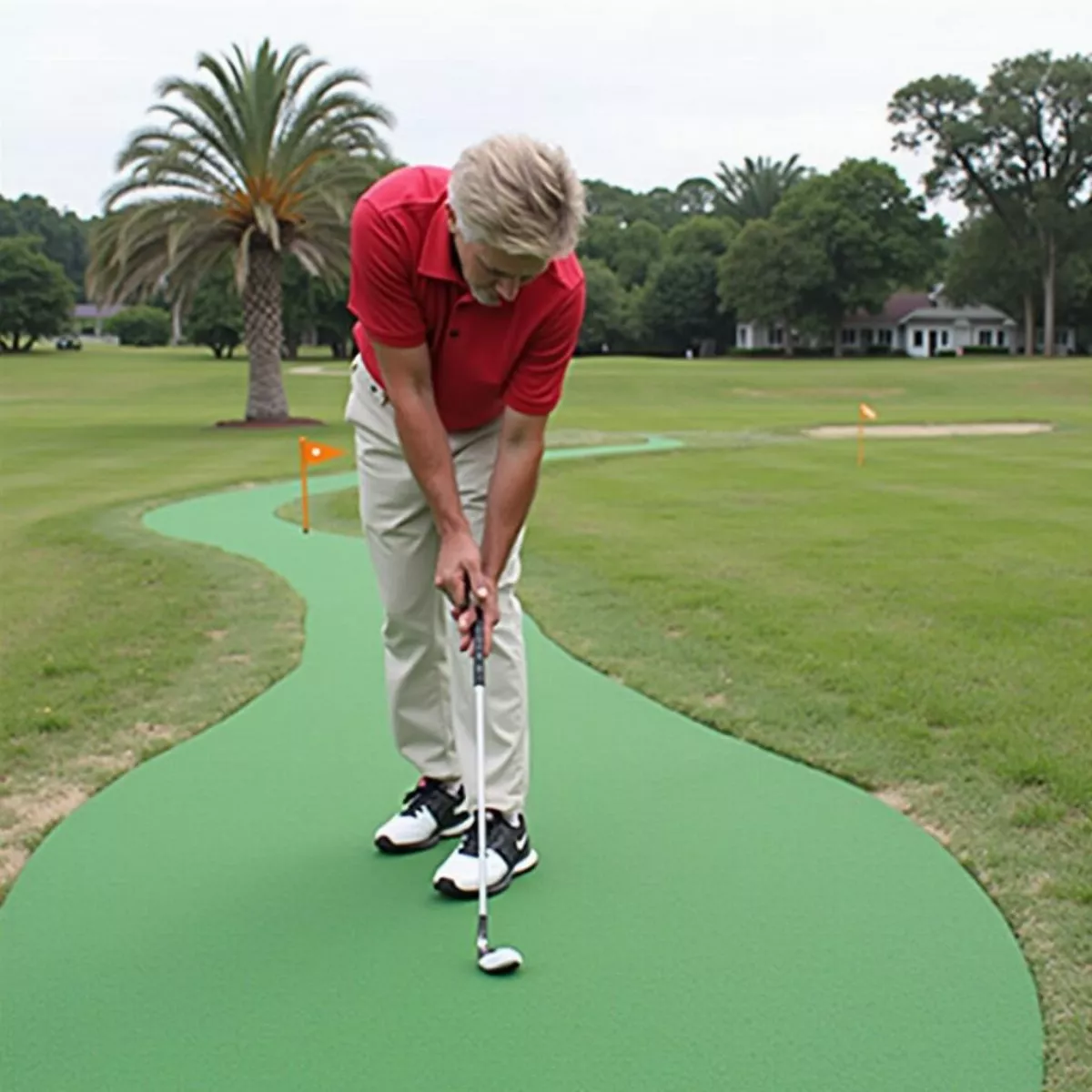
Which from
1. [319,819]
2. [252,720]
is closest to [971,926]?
[319,819]

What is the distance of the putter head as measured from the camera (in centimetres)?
286

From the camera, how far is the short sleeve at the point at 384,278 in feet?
9.86

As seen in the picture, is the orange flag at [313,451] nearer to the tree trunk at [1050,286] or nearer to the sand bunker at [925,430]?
the sand bunker at [925,430]

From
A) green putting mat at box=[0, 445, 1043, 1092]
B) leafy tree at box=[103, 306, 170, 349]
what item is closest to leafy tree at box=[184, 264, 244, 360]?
leafy tree at box=[103, 306, 170, 349]

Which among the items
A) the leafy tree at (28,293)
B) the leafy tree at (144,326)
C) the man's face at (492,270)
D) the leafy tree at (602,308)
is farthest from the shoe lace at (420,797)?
the leafy tree at (144,326)

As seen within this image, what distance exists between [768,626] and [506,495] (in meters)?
3.60

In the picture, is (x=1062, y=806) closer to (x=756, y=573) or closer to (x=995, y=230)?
(x=756, y=573)

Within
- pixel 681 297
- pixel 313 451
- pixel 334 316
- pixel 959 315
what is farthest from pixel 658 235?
pixel 313 451

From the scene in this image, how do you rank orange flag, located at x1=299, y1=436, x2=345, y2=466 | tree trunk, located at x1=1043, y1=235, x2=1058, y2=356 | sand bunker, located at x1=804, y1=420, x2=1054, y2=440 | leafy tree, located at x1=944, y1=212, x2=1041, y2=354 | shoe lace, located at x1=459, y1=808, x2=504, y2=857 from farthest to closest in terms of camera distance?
leafy tree, located at x1=944, y1=212, x2=1041, y2=354 < tree trunk, located at x1=1043, y1=235, x2=1058, y2=356 < sand bunker, located at x1=804, y1=420, x2=1054, y2=440 < orange flag, located at x1=299, y1=436, x2=345, y2=466 < shoe lace, located at x1=459, y1=808, x2=504, y2=857

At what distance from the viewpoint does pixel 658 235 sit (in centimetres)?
8812

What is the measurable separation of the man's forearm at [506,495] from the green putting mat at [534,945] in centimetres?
90

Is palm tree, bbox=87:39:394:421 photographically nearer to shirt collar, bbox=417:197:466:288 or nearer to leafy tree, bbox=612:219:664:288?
shirt collar, bbox=417:197:466:288

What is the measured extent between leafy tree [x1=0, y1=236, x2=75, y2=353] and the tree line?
115 mm

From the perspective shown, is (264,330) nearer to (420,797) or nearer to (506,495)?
(420,797)
